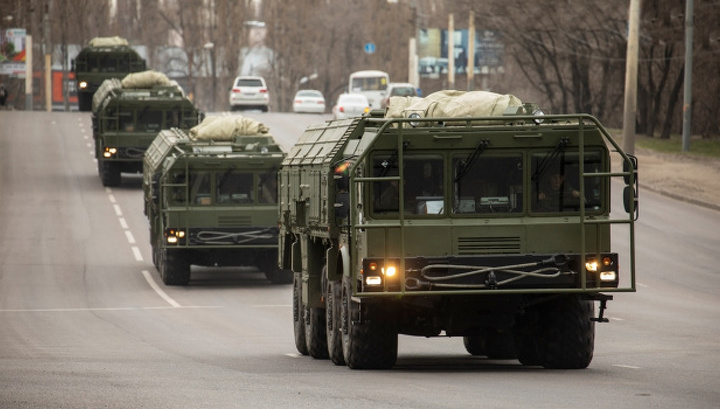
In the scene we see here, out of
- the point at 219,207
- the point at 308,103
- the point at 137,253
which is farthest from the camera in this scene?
the point at 308,103

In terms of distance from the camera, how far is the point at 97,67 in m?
57.2

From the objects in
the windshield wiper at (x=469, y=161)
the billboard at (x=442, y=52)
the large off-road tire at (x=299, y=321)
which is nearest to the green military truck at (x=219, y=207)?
the large off-road tire at (x=299, y=321)

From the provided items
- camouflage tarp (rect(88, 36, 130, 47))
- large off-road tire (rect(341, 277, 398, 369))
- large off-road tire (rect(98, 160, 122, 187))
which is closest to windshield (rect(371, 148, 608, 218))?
large off-road tire (rect(341, 277, 398, 369))

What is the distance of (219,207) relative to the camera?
30391 millimetres

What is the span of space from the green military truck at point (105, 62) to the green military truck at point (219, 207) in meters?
25.9

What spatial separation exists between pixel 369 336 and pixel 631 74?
29777 millimetres

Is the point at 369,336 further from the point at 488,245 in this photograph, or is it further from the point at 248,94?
the point at 248,94

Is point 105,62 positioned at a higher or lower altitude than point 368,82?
higher

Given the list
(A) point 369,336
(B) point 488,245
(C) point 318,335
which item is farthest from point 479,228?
(C) point 318,335

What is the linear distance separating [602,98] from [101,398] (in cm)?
5475

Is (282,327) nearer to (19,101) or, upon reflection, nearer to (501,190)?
(501,190)

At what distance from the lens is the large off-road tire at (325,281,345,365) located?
15.7m

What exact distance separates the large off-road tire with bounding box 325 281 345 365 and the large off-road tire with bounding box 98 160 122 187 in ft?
100

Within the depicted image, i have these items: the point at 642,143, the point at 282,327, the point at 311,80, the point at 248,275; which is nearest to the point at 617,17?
the point at 642,143
